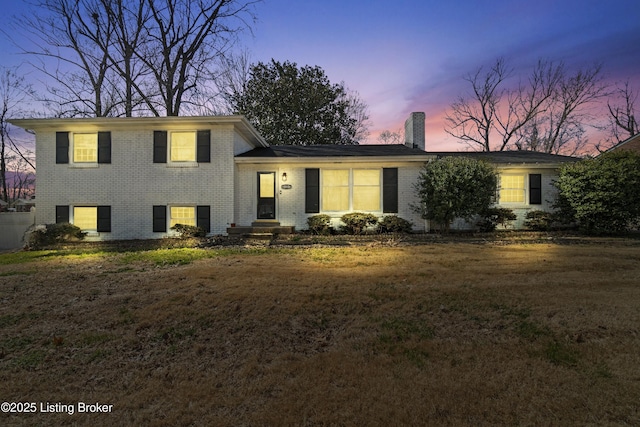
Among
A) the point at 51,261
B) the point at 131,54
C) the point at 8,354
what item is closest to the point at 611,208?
the point at 8,354

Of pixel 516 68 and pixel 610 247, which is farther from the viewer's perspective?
pixel 516 68

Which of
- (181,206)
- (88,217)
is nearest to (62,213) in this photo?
(88,217)

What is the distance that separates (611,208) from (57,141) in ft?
64.6

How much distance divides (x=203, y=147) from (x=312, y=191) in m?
4.30

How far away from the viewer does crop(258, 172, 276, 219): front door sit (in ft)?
42.8

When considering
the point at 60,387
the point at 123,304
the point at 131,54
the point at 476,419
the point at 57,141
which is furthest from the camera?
the point at 131,54

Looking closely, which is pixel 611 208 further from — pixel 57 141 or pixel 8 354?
pixel 57 141

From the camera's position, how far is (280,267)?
6691 millimetres

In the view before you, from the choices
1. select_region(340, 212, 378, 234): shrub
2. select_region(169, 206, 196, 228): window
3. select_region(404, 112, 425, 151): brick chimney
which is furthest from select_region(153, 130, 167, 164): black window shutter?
select_region(404, 112, 425, 151): brick chimney

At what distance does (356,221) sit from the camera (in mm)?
12383

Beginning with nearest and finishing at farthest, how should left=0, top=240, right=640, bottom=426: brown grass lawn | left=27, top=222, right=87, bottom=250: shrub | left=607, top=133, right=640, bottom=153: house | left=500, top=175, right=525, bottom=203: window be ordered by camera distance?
left=0, top=240, right=640, bottom=426: brown grass lawn
left=27, top=222, right=87, bottom=250: shrub
left=500, top=175, right=525, bottom=203: window
left=607, top=133, right=640, bottom=153: house

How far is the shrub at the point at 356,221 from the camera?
40.7 ft

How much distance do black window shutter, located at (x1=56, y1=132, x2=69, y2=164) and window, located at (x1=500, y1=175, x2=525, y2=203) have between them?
16.8 meters

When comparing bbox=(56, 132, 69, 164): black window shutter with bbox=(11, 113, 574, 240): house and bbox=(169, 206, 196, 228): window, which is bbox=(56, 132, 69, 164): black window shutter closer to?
bbox=(11, 113, 574, 240): house
